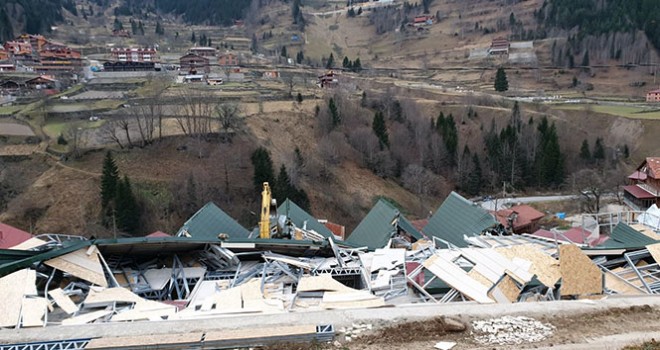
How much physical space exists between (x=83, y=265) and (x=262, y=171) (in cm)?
2025

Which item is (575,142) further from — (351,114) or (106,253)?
(106,253)

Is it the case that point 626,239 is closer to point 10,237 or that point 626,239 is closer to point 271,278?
point 271,278

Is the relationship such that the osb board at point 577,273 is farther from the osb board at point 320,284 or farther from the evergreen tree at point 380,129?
the evergreen tree at point 380,129

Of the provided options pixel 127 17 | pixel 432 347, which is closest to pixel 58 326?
pixel 432 347

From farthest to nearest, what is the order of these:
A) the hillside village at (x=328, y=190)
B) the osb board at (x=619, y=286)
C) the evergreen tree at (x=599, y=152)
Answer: the evergreen tree at (x=599, y=152) → the osb board at (x=619, y=286) → the hillside village at (x=328, y=190)

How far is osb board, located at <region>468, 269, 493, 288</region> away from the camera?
12739 millimetres

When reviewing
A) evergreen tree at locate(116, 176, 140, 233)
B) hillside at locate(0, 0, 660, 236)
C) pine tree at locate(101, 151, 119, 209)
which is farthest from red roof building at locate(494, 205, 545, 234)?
pine tree at locate(101, 151, 119, 209)

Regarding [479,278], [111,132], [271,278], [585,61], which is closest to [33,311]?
[271,278]

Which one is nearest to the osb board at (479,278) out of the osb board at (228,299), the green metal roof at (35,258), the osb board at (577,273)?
the osb board at (577,273)

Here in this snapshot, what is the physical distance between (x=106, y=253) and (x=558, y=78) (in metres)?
72.0

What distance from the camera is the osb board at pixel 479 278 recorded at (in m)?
12.7

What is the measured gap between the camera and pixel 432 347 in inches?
400

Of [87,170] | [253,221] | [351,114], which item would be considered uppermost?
[351,114]

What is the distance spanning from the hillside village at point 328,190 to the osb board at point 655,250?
45cm
